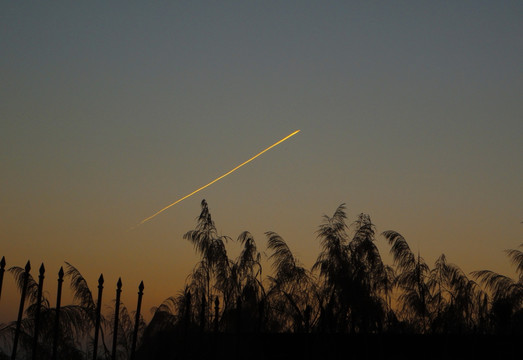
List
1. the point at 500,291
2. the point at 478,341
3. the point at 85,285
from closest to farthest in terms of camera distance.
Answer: the point at 478,341, the point at 85,285, the point at 500,291

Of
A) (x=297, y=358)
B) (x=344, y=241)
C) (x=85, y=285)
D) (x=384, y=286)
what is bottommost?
(x=297, y=358)

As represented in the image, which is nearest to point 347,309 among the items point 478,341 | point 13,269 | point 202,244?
point 202,244

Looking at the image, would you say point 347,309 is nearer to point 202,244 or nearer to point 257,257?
point 257,257

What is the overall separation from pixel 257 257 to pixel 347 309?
225 inches

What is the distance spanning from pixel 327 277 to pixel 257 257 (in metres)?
3.03

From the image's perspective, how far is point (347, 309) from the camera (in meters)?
24.5

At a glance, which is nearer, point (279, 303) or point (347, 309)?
point (347, 309)

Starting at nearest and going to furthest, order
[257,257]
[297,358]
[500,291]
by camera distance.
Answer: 1. [297,358]
2. [500,291]
3. [257,257]

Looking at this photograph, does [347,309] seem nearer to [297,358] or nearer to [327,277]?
[327,277]

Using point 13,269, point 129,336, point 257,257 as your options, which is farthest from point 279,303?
point 13,269

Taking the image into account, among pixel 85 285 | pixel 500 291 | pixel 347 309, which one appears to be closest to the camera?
pixel 85 285

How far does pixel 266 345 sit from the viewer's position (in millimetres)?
16266

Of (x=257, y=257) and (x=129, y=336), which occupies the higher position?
(x=257, y=257)

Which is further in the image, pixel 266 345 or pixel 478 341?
pixel 266 345
